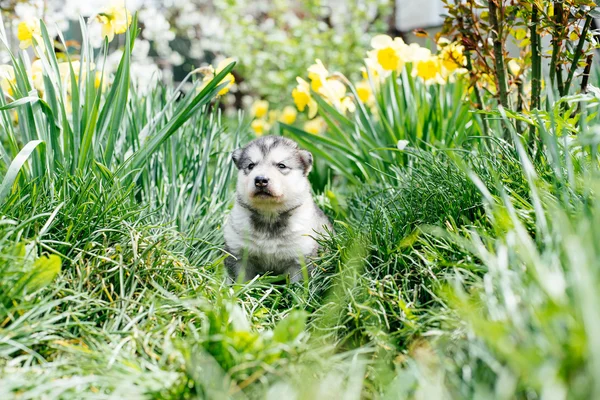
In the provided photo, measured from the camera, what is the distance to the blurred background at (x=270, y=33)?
25.7 feet

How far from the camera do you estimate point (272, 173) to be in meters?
2.94

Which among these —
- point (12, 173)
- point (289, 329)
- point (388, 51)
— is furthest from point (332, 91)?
point (289, 329)

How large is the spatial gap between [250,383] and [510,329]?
73 cm

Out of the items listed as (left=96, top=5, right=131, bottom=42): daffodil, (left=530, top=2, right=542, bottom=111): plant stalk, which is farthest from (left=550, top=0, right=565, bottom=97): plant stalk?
(left=96, top=5, right=131, bottom=42): daffodil

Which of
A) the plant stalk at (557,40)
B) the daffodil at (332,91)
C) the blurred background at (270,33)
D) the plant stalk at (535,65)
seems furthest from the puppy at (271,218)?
the blurred background at (270,33)

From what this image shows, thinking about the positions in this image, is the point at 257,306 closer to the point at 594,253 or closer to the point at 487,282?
the point at 487,282

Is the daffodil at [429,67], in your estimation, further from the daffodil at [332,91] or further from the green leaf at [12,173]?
the green leaf at [12,173]

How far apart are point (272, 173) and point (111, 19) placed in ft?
3.81

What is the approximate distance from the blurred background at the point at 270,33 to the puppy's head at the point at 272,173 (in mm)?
4337

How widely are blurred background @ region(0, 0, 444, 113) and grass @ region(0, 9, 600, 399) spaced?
14.6 ft

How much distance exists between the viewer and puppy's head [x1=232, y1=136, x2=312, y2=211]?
287cm

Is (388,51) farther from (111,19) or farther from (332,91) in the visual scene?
(111,19)

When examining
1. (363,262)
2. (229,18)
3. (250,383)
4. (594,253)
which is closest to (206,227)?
(363,262)

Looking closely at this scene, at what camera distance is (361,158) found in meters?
3.65
